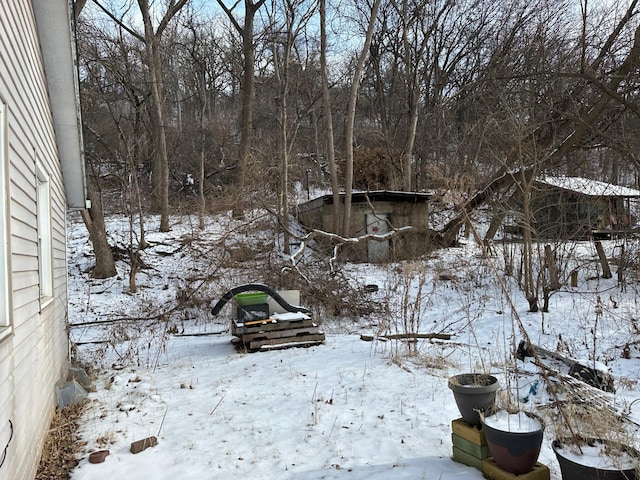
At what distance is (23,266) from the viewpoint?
363 cm

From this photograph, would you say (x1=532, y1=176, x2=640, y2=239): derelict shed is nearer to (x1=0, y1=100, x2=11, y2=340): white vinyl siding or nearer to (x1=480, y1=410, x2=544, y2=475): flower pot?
(x1=480, y1=410, x2=544, y2=475): flower pot

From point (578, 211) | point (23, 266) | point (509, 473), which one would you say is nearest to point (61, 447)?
point (23, 266)

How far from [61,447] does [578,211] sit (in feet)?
45.5

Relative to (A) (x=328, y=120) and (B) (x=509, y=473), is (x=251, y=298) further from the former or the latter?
(A) (x=328, y=120)

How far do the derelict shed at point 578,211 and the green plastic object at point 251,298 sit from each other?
219 inches

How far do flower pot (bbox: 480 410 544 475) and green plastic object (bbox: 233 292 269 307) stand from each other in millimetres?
5495

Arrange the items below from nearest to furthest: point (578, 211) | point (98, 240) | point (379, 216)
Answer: point (578, 211) < point (98, 240) < point (379, 216)

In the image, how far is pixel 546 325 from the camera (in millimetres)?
10250

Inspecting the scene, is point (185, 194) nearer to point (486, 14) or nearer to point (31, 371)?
point (486, 14)

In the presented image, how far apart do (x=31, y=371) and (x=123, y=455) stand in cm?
111

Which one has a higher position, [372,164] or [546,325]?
[372,164]

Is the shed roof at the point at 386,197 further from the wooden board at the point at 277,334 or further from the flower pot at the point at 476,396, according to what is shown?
the flower pot at the point at 476,396

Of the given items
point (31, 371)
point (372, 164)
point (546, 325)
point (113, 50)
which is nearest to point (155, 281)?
point (113, 50)

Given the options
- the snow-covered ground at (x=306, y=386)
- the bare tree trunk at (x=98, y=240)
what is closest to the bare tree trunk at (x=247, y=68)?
the bare tree trunk at (x=98, y=240)
